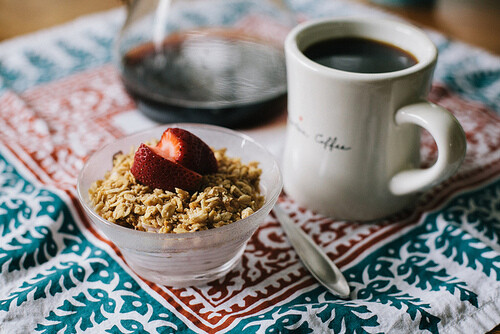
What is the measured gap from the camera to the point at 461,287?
14.3 inches

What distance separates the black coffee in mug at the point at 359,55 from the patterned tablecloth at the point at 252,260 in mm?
116

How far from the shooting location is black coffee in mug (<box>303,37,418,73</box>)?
0.41 metres

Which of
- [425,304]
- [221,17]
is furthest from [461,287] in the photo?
[221,17]

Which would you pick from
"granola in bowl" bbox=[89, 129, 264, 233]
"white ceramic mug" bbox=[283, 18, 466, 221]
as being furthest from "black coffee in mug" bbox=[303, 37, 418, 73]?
"granola in bowl" bbox=[89, 129, 264, 233]

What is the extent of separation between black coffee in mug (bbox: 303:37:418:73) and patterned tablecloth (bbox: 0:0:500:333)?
0.38 ft

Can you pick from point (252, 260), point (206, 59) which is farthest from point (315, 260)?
point (206, 59)

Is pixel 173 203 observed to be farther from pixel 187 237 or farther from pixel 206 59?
pixel 206 59

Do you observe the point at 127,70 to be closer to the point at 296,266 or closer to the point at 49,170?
the point at 49,170

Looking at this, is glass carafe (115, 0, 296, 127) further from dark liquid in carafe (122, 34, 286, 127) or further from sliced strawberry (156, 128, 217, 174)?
sliced strawberry (156, 128, 217, 174)

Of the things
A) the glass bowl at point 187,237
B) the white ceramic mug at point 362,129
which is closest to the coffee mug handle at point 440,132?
the white ceramic mug at point 362,129

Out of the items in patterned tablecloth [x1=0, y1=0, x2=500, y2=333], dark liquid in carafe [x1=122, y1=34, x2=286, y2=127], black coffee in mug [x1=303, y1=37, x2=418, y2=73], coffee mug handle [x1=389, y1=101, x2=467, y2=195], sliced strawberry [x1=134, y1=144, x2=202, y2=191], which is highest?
black coffee in mug [x1=303, y1=37, x2=418, y2=73]

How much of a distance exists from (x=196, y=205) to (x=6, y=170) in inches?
8.7

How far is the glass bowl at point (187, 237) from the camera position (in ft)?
1.10

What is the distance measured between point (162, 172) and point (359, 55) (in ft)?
0.60
